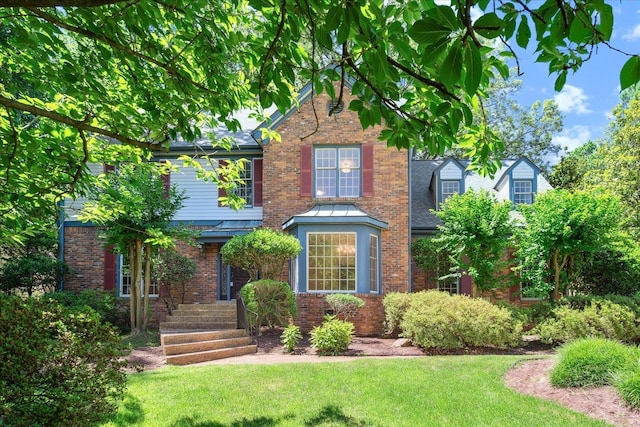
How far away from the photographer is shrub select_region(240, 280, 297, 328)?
12.5 meters

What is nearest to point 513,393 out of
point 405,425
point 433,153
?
point 405,425

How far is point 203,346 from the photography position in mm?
11219

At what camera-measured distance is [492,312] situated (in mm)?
11148

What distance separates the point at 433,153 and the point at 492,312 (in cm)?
881

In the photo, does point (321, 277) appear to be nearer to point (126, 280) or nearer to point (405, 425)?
point (126, 280)

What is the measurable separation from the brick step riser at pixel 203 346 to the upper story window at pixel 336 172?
590 centimetres

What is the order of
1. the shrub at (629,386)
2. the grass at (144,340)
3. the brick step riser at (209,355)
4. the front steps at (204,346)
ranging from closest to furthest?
the shrub at (629,386), the brick step riser at (209,355), the front steps at (204,346), the grass at (144,340)

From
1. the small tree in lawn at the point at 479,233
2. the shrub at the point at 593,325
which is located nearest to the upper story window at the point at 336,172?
the small tree in lawn at the point at 479,233

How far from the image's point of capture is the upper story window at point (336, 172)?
1584 centimetres

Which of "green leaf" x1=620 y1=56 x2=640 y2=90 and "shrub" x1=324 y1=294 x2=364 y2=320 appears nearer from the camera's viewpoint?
"green leaf" x1=620 y1=56 x2=640 y2=90

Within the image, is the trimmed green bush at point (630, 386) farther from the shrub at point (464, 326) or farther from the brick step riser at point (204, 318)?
the brick step riser at point (204, 318)

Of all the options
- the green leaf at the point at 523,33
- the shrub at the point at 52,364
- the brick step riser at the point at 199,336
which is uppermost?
the green leaf at the point at 523,33

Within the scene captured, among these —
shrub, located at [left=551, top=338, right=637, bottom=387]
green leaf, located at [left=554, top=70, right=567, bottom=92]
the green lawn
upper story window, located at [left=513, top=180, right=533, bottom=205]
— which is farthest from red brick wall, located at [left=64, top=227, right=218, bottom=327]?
green leaf, located at [left=554, top=70, right=567, bottom=92]

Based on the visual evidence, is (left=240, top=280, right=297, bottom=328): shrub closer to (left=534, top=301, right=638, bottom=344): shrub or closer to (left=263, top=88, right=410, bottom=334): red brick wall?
(left=263, top=88, right=410, bottom=334): red brick wall
